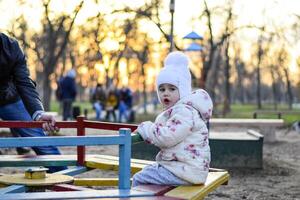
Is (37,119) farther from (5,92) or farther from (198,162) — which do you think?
(198,162)

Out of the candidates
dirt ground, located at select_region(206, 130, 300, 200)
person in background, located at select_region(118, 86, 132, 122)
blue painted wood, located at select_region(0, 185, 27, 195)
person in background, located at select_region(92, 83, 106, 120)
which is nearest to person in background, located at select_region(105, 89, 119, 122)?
person in background, located at select_region(118, 86, 132, 122)

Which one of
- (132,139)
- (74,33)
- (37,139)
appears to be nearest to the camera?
(37,139)

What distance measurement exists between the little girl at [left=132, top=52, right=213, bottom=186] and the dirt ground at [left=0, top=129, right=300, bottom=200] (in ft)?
7.78

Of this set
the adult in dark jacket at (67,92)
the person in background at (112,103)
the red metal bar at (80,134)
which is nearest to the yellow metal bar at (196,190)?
the red metal bar at (80,134)

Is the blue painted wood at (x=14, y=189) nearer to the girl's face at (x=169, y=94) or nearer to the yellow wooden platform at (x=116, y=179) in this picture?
the yellow wooden platform at (x=116, y=179)

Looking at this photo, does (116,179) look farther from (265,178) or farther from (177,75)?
(265,178)

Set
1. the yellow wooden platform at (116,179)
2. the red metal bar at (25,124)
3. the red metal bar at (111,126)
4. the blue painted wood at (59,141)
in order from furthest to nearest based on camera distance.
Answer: the red metal bar at (25,124) < the red metal bar at (111,126) < the yellow wooden platform at (116,179) < the blue painted wood at (59,141)

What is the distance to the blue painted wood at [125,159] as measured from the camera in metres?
3.19

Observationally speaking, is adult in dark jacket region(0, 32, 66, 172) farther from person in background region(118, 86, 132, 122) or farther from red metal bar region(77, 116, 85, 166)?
person in background region(118, 86, 132, 122)

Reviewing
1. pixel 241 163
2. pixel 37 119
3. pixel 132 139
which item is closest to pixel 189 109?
pixel 132 139

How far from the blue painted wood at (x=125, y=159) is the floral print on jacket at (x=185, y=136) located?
0.26m

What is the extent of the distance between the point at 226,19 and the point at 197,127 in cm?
2000

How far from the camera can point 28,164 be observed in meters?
4.40

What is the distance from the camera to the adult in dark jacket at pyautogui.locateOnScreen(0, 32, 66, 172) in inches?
171
